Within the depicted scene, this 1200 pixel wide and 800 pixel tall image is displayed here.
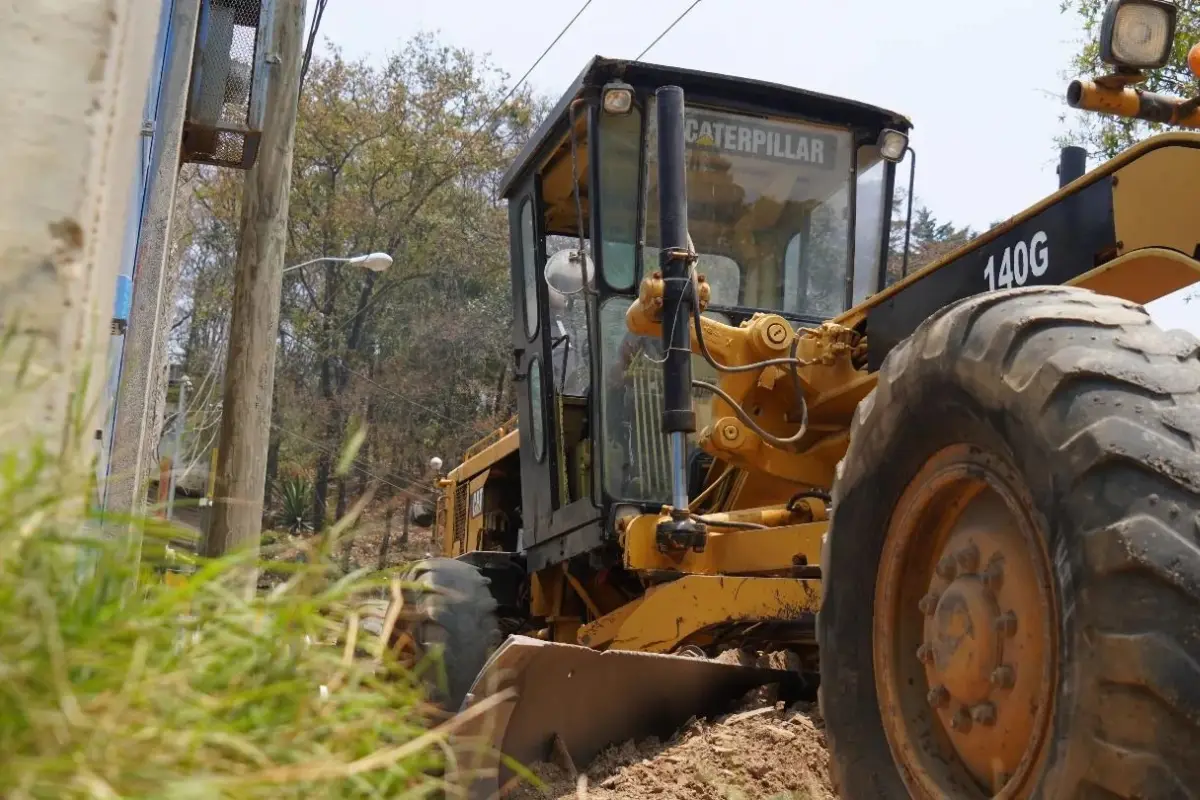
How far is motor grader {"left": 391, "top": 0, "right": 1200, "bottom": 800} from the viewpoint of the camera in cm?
234

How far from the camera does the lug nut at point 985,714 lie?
269 centimetres

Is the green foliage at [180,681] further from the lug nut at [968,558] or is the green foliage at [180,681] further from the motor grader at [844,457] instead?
the lug nut at [968,558]

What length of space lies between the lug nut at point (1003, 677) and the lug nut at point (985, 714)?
0.05 m

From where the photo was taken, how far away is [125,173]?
1868 mm

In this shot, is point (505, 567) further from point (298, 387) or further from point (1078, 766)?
point (298, 387)

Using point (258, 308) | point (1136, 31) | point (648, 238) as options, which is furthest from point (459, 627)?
point (1136, 31)

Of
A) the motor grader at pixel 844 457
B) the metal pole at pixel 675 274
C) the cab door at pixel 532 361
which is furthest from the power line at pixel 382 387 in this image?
the metal pole at pixel 675 274

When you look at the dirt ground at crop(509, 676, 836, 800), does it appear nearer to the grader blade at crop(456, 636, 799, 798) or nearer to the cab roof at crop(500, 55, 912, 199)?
the grader blade at crop(456, 636, 799, 798)

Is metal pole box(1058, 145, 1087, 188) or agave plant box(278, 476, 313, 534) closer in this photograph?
metal pole box(1058, 145, 1087, 188)

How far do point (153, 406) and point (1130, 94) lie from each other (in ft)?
15.4

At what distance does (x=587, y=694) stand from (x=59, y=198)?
3055mm

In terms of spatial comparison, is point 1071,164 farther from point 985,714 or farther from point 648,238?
point 648,238

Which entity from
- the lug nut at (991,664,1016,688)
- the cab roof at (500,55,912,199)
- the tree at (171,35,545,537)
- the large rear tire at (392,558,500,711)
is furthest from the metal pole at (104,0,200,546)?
the tree at (171,35,545,537)

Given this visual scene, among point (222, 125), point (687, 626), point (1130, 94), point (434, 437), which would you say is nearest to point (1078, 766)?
point (1130, 94)
